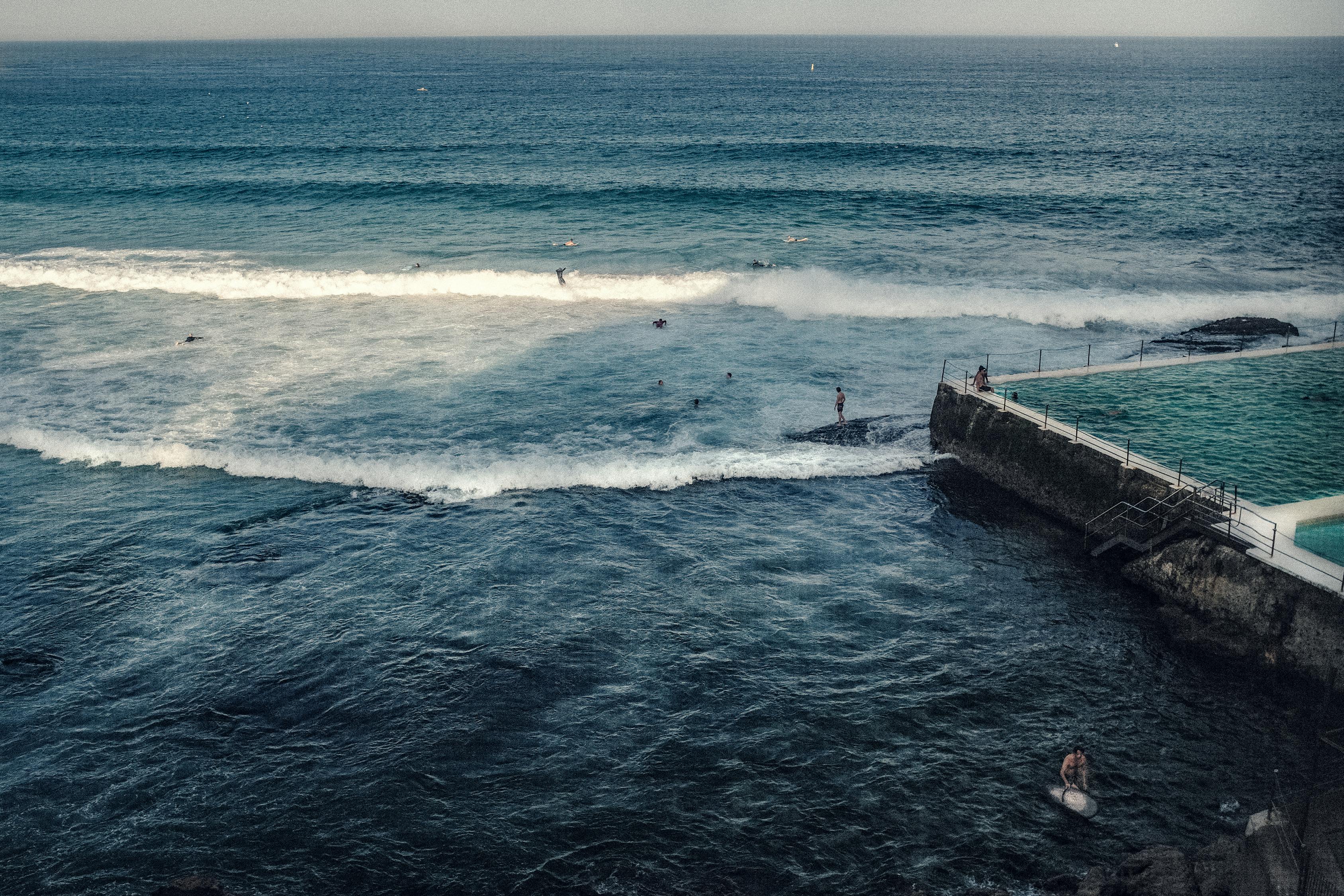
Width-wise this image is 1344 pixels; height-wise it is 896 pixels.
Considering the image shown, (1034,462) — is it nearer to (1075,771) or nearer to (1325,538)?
(1325,538)

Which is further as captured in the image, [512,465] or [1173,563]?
[512,465]

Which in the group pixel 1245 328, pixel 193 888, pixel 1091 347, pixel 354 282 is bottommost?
pixel 193 888

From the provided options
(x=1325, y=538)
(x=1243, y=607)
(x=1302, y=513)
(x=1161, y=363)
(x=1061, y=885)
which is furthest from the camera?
(x=1161, y=363)

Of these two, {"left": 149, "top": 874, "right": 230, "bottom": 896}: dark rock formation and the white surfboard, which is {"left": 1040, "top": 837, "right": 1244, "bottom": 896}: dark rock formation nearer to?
the white surfboard

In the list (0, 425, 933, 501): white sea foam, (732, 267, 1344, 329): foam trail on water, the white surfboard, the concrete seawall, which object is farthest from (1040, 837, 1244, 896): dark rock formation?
(732, 267, 1344, 329): foam trail on water

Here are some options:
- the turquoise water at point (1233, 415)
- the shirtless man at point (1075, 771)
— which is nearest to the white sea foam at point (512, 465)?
the turquoise water at point (1233, 415)

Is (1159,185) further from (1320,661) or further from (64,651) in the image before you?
(64,651)

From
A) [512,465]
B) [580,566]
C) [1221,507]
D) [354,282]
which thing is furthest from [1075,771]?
[354,282]
